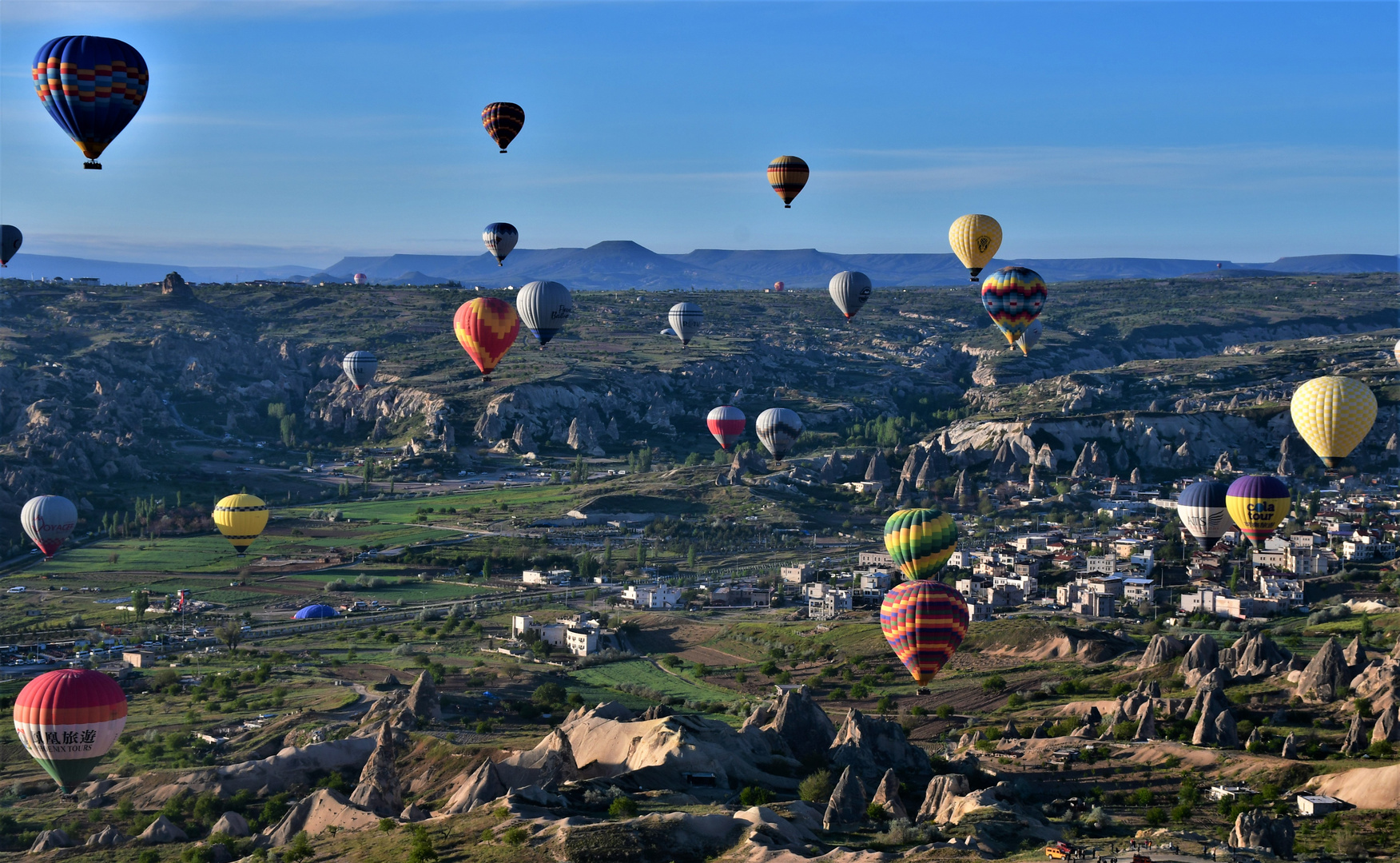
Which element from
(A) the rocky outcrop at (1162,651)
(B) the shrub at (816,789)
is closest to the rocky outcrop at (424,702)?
(B) the shrub at (816,789)

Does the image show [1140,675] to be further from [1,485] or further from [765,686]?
[1,485]

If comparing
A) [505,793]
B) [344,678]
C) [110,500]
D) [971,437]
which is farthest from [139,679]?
[971,437]

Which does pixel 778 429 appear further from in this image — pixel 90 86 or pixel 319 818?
pixel 319 818

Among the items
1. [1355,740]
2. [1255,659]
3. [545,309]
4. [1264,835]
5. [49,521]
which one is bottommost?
[1255,659]

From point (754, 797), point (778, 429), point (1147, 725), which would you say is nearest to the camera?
point (754, 797)

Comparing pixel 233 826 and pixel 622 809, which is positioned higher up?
pixel 622 809

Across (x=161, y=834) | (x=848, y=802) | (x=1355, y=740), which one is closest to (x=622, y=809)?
(x=848, y=802)

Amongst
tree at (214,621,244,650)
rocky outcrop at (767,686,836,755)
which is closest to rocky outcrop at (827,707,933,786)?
rocky outcrop at (767,686,836,755)
